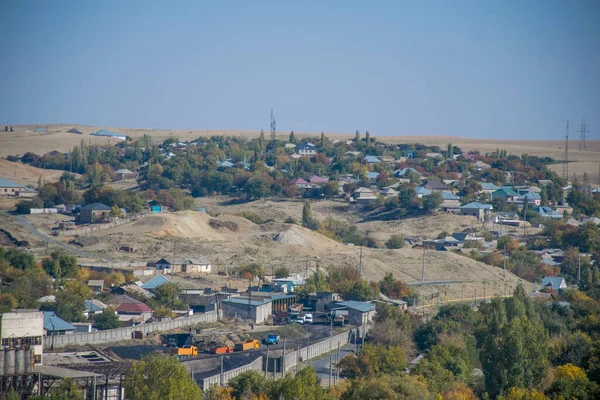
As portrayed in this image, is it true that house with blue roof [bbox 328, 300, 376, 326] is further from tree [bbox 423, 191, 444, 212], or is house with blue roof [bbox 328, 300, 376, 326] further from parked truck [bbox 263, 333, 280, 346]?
tree [bbox 423, 191, 444, 212]

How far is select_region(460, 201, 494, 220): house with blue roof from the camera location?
87.9 metres

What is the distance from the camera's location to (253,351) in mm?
41469

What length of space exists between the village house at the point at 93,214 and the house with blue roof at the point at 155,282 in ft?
65.2

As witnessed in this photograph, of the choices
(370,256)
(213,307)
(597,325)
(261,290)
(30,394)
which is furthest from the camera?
(370,256)

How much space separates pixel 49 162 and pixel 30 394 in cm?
8783

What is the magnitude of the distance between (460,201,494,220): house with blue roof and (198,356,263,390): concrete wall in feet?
168

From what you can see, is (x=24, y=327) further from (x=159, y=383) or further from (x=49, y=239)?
(x=49, y=239)

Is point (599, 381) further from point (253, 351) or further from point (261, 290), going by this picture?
point (261, 290)

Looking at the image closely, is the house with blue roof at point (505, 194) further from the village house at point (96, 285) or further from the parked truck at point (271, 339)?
the parked truck at point (271, 339)

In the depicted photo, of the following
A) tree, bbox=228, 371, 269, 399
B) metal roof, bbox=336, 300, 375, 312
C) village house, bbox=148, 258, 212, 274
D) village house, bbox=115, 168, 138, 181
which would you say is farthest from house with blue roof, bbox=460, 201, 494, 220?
tree, bbox=228, 371, 269, 399

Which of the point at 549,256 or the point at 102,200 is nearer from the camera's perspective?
the point at 549,256

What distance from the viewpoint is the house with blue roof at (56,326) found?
41.5 metres

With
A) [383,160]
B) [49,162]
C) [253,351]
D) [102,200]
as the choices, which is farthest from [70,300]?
[383,160]

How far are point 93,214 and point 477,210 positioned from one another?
98.3 feet
